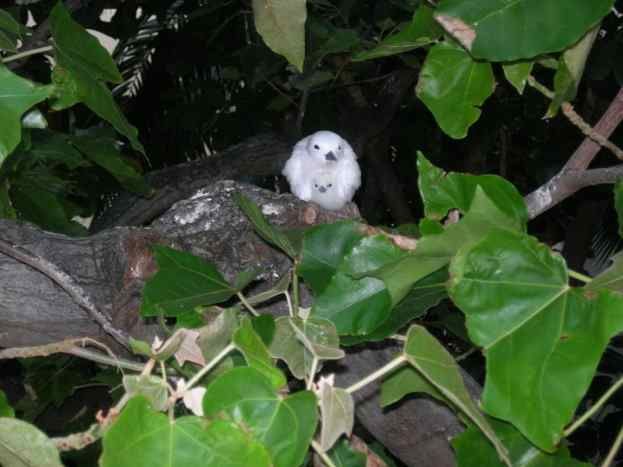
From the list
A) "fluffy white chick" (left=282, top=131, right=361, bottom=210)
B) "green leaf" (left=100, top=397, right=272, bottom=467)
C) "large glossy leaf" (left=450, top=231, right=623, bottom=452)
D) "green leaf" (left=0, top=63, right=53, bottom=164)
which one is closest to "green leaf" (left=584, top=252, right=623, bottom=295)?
"large glossy leaf" (left=450, top=231, right=623, bottom=452)

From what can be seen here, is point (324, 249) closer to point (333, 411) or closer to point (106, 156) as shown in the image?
point (333, 411)

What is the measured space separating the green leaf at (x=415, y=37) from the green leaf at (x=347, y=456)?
28 centimetres

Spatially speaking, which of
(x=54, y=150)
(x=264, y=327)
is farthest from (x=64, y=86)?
(x=54, y=150)

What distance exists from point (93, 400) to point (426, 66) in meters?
1.12

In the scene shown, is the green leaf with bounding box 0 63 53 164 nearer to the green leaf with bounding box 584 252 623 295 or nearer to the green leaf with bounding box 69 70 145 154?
the green leaf with bounding box 69 70 145 154

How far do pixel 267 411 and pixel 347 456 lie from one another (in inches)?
6.5

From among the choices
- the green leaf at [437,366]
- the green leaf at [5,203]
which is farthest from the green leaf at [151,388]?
the green leaf at [5,203]

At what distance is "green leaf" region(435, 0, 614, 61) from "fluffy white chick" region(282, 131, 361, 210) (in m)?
0.88

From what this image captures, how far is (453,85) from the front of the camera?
26.0 inches

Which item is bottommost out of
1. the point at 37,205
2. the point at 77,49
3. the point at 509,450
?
the point at 37,205

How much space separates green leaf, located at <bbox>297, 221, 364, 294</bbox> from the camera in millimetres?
674

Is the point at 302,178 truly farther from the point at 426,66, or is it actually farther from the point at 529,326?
the point at 529,326

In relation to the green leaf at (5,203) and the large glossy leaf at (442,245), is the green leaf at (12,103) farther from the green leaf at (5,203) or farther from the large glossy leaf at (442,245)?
the green leaf at (5,203)

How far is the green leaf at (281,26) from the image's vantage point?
2.18 feet
